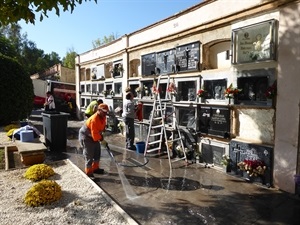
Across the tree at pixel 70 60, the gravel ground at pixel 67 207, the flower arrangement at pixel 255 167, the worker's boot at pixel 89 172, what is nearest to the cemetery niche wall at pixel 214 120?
the flower arrangement at pixel 255 167

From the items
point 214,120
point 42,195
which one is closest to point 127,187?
point 42,195

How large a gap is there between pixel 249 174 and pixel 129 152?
405cm

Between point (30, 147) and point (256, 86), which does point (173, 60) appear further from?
point (30, 147)

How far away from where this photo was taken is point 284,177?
17.0 ft

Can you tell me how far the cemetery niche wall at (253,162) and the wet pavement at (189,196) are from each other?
0.17 m

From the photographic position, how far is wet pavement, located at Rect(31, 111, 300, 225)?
4129 millimetres

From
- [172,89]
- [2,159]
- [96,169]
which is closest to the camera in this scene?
[96,169]

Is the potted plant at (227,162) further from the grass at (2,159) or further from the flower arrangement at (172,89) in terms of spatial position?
the grass at (2,159)

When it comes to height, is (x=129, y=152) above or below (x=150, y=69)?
below

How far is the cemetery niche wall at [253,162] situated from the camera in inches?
214

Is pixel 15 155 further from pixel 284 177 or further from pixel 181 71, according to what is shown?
pixel 284 177

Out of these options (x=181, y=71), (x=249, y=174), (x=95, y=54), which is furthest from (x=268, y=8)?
(x=95, y=54)

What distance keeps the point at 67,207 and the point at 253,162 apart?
3.88 m

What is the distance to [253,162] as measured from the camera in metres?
5.54
